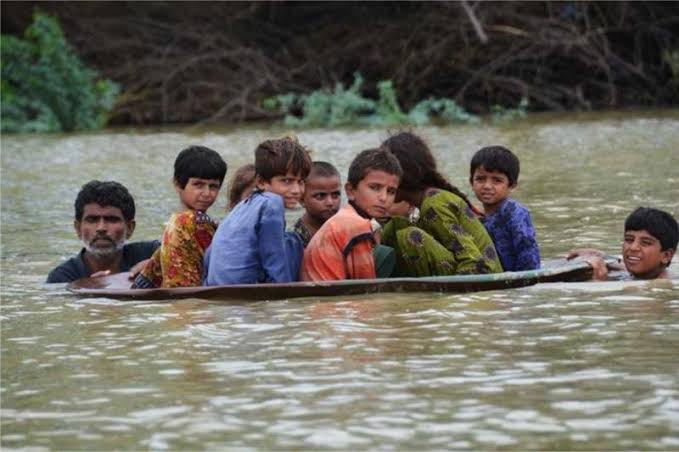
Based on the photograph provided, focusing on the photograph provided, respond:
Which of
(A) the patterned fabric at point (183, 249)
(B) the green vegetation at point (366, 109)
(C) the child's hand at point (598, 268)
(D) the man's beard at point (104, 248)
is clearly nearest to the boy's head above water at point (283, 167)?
(A) the patterned fabric at point (183, 249)

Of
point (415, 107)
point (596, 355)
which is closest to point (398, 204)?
point (596, 355)

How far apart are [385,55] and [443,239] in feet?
53.3

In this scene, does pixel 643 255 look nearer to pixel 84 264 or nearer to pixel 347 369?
pixel 347 369

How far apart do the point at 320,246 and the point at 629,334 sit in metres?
1.74

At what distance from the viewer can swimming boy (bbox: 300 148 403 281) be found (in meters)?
7.43

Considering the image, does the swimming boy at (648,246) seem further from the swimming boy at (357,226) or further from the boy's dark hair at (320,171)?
the boy's dark hair at (320,171)

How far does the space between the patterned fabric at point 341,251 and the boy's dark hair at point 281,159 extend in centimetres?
29

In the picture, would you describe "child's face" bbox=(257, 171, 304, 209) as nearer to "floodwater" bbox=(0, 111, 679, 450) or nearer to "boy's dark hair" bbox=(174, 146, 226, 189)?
"boy's dark hair" bbox=(174, 146, 226, 189)

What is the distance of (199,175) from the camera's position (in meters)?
7.80

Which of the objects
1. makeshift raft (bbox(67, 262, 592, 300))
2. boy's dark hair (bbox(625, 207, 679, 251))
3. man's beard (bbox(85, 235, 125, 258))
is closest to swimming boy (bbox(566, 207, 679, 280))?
boy's dark hair (bbox(625, 207, 679, 251))

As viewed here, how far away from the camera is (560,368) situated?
18.5 feet

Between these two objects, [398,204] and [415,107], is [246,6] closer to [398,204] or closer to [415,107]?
[415,107]

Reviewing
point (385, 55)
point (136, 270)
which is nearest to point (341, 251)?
point (136, 270)

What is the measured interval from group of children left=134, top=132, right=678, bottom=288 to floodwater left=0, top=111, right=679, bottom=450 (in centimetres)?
25
